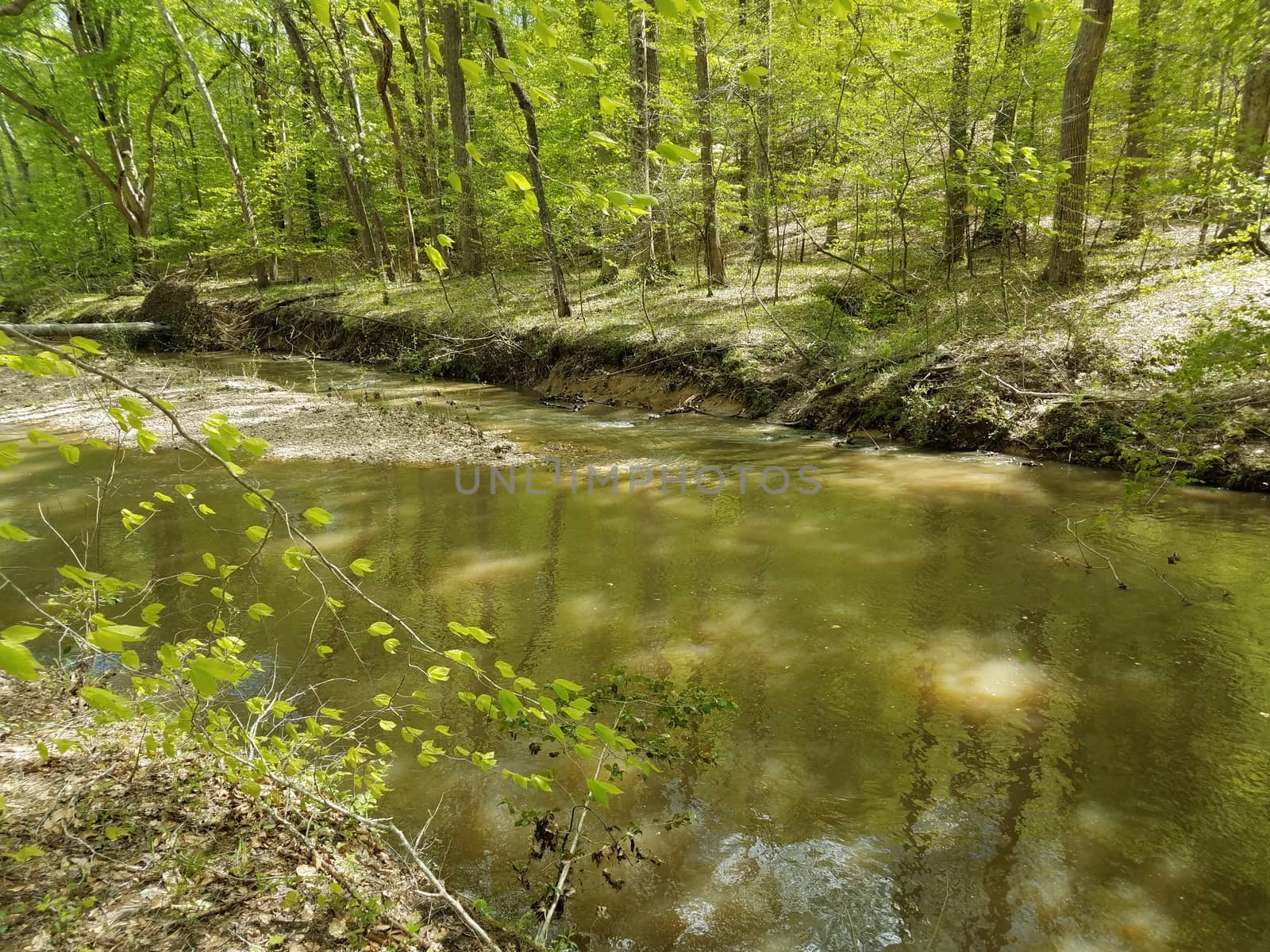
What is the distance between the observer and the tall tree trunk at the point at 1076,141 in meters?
9.93

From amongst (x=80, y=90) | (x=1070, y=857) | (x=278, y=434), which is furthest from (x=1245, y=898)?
(x=80, y=90)

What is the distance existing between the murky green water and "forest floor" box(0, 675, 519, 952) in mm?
606

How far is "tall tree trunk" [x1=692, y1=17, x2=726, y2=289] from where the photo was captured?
40.6ft

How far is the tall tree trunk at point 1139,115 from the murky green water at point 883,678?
20.1 feet

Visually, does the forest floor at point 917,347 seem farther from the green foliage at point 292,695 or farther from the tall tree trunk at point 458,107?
the green foliage at point 292,695

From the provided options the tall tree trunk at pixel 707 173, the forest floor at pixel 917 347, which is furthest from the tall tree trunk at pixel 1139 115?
the tall tree trunk at pixel 707 173

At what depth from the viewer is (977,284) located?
1238 cm

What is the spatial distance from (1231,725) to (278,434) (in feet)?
36.3

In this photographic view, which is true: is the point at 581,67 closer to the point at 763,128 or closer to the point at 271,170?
the point at 763,128

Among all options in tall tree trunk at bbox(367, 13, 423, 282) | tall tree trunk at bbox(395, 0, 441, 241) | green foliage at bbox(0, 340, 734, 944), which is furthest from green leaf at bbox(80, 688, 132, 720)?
tall tree trunk at bbox(367, 13, 423, 282)

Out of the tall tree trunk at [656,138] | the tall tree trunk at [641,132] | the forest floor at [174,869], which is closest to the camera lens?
the forest floor at [174,869]

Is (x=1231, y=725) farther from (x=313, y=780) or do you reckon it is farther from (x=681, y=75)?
(x=681, y=75)

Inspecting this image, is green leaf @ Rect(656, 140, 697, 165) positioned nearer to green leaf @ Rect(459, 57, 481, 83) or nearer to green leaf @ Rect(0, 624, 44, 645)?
green leaf @ Rect(459, 57, 481, 83)

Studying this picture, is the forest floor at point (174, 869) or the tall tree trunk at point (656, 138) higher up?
the tall tree trunk at point (656, 138)
